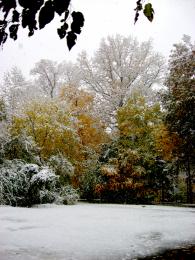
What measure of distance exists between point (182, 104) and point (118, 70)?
35.1 feet

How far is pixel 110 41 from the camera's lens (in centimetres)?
2873

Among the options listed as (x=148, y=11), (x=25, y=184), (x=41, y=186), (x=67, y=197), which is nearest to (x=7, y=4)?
(x=148, y=11)

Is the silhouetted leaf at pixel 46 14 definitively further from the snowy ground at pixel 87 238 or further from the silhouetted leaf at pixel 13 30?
the snowy ground at pixel 87 238

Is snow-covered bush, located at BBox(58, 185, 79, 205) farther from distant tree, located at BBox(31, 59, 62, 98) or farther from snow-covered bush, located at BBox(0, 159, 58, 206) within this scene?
distant tree, located at BBox(31, 59, 62, 98)

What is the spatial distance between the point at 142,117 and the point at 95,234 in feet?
48.5

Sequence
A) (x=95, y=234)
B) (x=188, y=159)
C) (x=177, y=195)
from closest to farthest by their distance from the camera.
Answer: (x=95, y=234)
(x=188, y=159)
(x=177, y=195)

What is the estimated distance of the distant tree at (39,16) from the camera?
265cm

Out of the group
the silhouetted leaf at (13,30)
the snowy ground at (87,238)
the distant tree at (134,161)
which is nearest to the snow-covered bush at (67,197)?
the distant tree at (134,161)

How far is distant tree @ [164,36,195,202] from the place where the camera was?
1820cm

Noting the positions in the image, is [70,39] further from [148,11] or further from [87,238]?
[87,238]

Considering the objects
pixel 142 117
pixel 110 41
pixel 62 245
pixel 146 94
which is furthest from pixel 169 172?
pixel 62 245

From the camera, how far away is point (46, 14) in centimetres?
264

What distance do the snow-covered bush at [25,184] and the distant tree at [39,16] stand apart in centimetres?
1217

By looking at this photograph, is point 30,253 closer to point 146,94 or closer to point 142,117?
point 142,117
